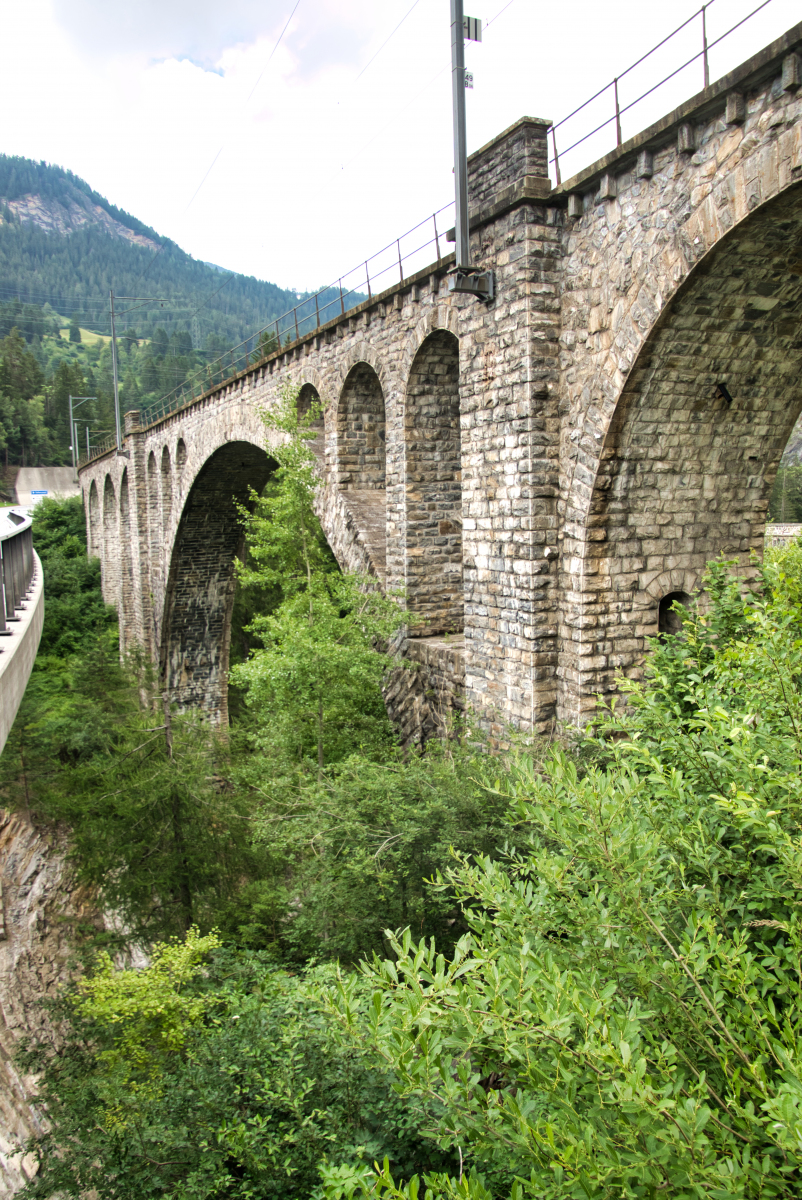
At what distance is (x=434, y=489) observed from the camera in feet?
32.1

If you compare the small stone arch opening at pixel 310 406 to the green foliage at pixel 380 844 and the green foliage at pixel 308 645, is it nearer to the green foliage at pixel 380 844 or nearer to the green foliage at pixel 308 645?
the green foliage at pixel 308 645

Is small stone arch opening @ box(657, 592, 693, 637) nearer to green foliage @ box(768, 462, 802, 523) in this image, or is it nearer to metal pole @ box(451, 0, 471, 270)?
metal pole @ box(451, 0, 471, 270)

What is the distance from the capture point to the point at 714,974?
1.94 meters

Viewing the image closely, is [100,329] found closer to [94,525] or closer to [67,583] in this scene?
[94,525]

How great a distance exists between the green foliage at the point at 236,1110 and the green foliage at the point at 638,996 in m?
0.46

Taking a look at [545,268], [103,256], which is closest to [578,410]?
[545,268]

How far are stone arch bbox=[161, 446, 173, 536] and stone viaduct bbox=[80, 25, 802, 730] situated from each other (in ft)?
52.2

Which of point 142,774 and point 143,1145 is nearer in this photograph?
point 143,1145

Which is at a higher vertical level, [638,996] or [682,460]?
[682,460]

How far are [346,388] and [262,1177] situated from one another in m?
9.58

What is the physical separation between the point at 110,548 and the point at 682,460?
3117cm

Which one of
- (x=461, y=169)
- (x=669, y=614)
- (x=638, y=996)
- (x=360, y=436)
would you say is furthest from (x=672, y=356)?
(x=360, y=436)

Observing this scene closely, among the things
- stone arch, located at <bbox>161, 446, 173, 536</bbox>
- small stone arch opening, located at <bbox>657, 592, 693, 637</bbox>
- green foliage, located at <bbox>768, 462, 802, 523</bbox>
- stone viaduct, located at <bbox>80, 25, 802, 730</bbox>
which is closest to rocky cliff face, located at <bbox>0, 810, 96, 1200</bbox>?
stone viaduct, located at <bbox>80, 25, 802, 730</bbox>

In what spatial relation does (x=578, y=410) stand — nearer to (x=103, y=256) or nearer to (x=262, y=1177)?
(x=262, y=1177)
